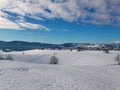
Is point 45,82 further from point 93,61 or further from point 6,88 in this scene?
point 93,61

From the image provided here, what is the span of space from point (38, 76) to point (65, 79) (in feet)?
8.95

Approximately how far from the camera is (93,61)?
85.2 metres

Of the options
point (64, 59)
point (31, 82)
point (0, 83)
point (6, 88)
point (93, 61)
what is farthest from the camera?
point (64, 59)

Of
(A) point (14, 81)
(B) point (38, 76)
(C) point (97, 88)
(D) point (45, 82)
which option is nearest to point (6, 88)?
(A) point (14, 81)

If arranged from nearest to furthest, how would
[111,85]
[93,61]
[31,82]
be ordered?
[31,82], [111,85], [93,61]

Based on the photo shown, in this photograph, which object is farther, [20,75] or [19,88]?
[20,75]

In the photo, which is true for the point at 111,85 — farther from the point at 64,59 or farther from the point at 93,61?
the point at 64,59

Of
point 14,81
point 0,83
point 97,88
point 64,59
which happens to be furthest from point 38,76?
point 64,59

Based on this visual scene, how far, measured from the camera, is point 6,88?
51.5ft

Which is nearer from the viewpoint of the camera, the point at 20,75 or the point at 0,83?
the point at 0,83

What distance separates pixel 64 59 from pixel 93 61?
1857 centimetres

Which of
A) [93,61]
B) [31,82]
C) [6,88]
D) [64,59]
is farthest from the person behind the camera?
[64,59]

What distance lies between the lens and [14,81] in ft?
59.0

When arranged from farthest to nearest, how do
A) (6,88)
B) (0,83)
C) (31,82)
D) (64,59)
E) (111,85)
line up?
(64,59) < (111,85) < (31,82) < (0,83) < (6,88)
